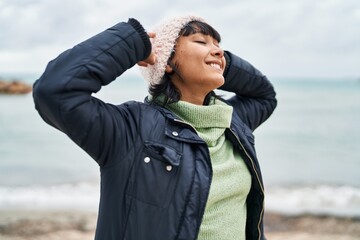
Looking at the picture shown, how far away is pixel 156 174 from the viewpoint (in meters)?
1.66

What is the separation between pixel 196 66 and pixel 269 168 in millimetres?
9154

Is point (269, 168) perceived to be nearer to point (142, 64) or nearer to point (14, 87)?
point (142, 64)

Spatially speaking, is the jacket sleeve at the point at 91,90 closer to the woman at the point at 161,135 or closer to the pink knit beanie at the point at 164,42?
the woman at the point at 161,135

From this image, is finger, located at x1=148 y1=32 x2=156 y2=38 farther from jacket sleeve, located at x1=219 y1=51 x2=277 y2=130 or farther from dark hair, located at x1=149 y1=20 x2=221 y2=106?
jacket sleeve, located at x1=219 y1=51 x2=277 y2=130

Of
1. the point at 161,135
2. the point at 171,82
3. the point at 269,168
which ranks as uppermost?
the point at 269,168

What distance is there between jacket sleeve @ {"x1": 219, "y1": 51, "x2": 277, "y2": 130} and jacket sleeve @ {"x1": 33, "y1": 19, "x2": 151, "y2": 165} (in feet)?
2.45

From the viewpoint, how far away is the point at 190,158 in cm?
171

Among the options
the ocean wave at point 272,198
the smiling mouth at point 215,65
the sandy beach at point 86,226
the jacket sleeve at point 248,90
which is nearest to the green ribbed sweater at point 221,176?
the smiling mouth at point 215,65

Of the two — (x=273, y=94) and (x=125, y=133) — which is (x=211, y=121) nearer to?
(x=125, y=133)

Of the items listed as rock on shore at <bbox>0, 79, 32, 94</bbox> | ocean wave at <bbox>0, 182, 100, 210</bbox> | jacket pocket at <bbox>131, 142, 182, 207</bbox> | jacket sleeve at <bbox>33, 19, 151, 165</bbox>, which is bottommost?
jacket pocket at <bbox>131, 142, 182, 207</bbox>

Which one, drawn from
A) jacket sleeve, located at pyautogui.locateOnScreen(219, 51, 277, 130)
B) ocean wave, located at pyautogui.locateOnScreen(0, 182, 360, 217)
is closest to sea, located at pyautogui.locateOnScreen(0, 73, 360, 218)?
ocean wave, located at pyautogui.locateOnScreen(0, 182, 360, 217)

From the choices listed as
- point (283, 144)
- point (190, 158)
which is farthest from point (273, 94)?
point (283, 144)

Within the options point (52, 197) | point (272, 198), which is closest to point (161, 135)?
point (272, 198)

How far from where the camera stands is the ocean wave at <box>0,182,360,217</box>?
6712 mm
